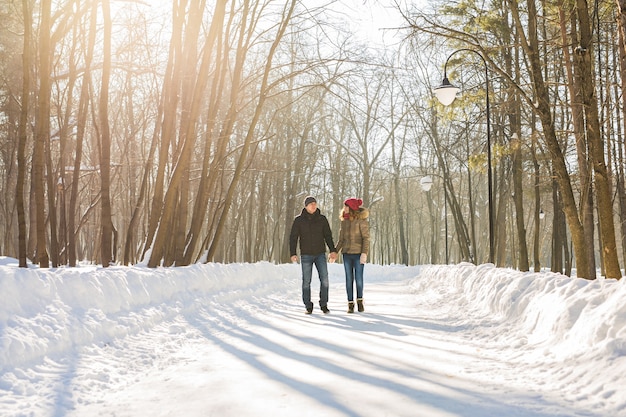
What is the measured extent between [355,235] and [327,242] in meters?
0.54

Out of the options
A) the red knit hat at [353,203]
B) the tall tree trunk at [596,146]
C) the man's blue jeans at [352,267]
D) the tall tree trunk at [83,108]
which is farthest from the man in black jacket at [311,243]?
the tall tree trunk at [83,108]

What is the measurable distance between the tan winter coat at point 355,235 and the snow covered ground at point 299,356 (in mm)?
1565

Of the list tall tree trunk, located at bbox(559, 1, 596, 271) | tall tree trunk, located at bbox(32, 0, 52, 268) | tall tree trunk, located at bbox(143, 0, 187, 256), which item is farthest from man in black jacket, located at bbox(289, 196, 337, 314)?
tall tree trunk, located at bbox(559, 1, 596, 271)

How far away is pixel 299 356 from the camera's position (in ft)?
18.7

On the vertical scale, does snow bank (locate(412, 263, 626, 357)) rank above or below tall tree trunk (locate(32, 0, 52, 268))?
below

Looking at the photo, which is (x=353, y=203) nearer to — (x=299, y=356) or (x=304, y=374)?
(x=299, y=356)

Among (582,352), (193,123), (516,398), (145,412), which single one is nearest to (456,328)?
(582,352)

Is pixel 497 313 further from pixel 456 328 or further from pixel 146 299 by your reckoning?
pixel 146 299

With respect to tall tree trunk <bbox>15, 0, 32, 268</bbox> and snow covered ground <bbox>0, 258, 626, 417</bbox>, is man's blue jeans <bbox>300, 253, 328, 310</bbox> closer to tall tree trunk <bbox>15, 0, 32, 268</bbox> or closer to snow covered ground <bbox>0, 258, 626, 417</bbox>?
snow covered ground <bbox>0, 258, 626, 417</bbox>

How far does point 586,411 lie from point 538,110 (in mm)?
8170

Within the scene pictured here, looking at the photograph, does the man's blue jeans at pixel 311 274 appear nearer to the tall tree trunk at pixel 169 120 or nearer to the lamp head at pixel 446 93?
the tall tree trunk at pixel 169 120

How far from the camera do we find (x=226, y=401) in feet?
13.1

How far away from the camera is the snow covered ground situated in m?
3.86

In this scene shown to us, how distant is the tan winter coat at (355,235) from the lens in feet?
32.7
